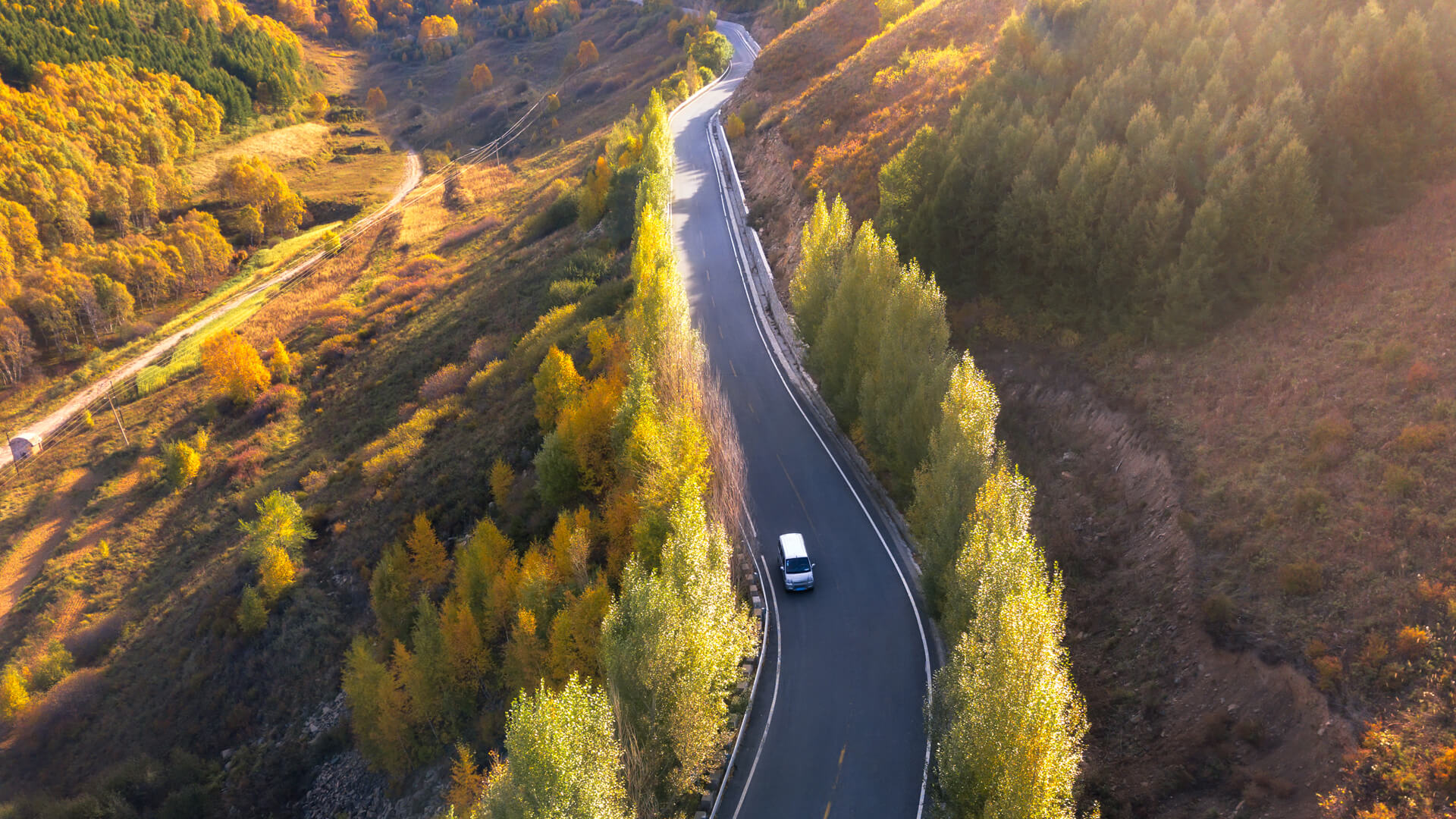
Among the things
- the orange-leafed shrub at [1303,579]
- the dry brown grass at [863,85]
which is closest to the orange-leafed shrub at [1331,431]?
the orange-leafed shrub at [1303,579]

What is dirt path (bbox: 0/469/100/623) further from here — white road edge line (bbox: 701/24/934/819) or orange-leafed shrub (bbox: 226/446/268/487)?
white road edge line (bbox: 701/24/934/819)

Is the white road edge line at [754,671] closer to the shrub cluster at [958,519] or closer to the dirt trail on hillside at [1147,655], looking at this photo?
the shrub cluster at [958,519]

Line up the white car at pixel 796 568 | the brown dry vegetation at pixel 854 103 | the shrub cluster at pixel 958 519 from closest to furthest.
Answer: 1. the shrub cluster at pixel 958 519
2. the white car at pixel 796 568
3. the brown dry vegetation at pixel 854 103

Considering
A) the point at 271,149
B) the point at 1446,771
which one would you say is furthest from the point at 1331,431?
the point at 271,149

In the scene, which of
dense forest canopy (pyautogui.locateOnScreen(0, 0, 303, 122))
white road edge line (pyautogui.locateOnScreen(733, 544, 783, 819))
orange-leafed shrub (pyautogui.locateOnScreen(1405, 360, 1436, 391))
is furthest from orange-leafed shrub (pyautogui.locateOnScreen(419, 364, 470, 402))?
dense forest canopy (pyautogui.locateOnScreen(0, 0, 303, 122))

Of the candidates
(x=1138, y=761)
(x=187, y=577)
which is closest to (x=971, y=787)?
(x=1138, y=761)

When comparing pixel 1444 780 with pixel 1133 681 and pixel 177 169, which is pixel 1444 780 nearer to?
pixel 1133 681

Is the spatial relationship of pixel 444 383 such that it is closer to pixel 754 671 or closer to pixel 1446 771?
pixel 754 671
